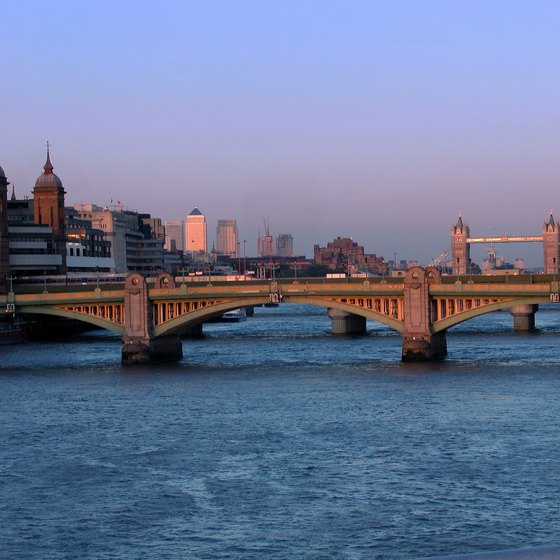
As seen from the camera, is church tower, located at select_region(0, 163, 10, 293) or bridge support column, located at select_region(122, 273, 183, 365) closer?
bridge support column, located at select_region(122, 273, 183, 365)

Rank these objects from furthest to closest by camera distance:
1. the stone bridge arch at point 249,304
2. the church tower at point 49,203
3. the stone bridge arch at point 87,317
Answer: the church tower at point 49,203
the stone bridge arch at point 87,317
the stone bridge arch at point 249,304

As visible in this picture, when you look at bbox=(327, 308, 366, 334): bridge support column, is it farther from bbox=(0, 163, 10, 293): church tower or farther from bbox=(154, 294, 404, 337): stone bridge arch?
bbox=(0, 163, 10, 293): church tower

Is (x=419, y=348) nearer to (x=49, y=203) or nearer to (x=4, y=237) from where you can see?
(x=4, y=237)

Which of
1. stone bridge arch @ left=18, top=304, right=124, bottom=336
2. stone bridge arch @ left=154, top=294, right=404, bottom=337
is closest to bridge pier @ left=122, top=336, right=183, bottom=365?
stone bridge arch @ left=154, top=294, right=404, bottom=337

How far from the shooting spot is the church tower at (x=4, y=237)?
154m

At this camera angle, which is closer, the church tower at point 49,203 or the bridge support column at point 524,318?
the bridge support column at point 524,318

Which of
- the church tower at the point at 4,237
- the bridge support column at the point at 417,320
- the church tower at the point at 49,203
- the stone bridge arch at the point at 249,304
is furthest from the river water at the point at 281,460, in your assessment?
the church tower at the point at 49,203

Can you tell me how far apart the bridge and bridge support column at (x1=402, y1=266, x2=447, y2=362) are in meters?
0.08

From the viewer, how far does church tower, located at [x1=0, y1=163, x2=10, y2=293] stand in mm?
153625

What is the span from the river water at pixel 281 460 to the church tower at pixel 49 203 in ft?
305

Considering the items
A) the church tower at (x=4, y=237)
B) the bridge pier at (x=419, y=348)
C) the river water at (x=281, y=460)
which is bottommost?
the river water at (x=281, y=460)

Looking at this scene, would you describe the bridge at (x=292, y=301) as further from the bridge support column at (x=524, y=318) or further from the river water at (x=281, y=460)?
the bridge support column at (x=524, y=318)

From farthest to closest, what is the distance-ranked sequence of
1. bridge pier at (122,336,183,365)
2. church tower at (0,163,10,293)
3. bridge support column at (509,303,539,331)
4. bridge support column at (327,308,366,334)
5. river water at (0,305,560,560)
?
1. church tower at (0,163,10,293)
2. bridge support column at (509,303,539,331)
3. bridge support column at (327,308,366,334)
4. bridge pier at (122,336,183,365)
5. river water at (0,305,560,560)

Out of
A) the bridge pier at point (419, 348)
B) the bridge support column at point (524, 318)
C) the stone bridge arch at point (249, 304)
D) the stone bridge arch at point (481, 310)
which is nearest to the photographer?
the stone bridge arch at point (481, 310)
